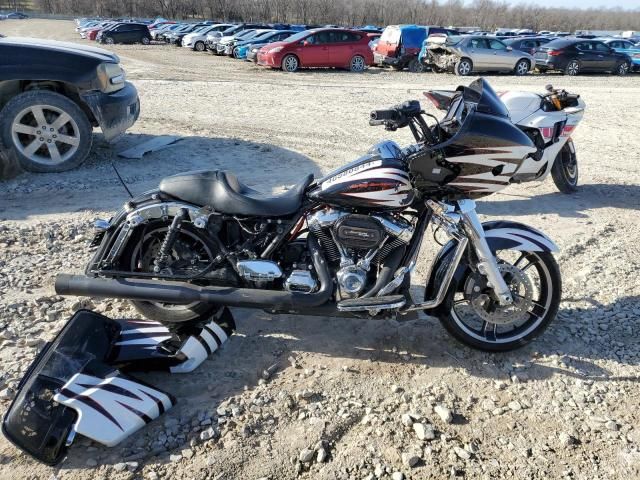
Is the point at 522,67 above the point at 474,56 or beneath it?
beneath

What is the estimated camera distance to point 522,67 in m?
20.4

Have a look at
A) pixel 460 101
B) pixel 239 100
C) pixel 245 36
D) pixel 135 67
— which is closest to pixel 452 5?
pixel 245 36

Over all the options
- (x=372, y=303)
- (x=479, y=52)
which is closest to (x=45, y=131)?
(x=372, y=303)

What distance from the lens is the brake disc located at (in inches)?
132

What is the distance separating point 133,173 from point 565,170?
5.24m

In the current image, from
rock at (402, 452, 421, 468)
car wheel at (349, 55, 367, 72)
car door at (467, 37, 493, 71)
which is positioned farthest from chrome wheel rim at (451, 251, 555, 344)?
car door at (467, 37, 493, 71)

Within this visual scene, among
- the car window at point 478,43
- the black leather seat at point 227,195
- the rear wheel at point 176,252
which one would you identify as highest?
the black leather seat at point 227,195

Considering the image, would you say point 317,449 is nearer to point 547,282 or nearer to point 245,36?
point 547,282

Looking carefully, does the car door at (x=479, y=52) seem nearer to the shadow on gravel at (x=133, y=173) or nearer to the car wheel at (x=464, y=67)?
the car wheel at (x=464, y=67)

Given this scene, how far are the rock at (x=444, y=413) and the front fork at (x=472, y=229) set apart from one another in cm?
79

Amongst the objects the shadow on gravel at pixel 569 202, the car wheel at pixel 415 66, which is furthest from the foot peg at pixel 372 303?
the car wheel at pixel 415 66

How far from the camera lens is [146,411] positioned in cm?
280

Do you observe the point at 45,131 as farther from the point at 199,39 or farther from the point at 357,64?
the point at 199,39

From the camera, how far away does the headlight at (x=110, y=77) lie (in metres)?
6.47
